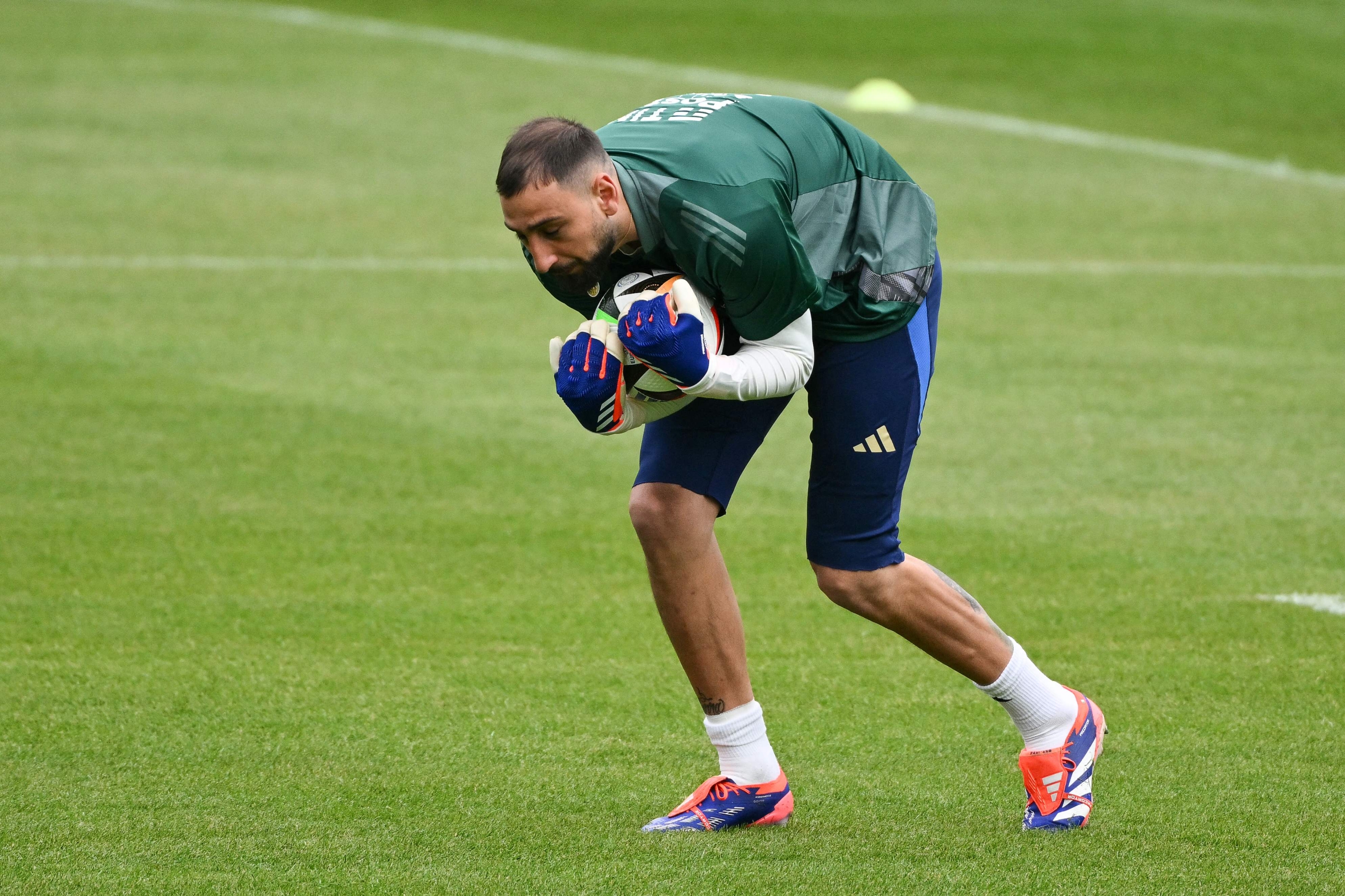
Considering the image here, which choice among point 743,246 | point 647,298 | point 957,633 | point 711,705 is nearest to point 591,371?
point 647,298

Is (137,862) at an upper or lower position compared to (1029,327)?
upper

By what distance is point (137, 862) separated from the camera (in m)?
4.02

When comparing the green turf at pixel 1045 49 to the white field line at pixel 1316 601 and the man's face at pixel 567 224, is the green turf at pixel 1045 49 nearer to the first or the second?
the white field line at pixel 1316 601

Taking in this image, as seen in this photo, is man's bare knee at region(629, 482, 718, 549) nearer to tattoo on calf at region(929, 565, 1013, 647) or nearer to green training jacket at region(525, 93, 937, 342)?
green training jacket at region(525, 93, 937, 342)

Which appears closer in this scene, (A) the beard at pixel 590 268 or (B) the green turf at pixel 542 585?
(A) the beard at pixel 590 268

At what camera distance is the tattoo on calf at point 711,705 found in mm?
4477

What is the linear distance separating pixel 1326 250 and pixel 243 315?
334 inches

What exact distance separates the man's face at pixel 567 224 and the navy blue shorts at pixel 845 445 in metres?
0.58

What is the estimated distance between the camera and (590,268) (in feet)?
12.9

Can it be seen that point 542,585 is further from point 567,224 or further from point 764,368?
point 567,224

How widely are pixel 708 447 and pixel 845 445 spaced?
0.34m

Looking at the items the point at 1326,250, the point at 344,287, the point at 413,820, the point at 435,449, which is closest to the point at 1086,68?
the point at 1326,250

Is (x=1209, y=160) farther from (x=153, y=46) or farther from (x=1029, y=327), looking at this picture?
(x=153, y=46)

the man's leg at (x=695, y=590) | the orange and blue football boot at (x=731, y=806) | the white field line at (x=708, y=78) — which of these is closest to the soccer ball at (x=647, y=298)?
the man's leg at (x=695, y=590)
